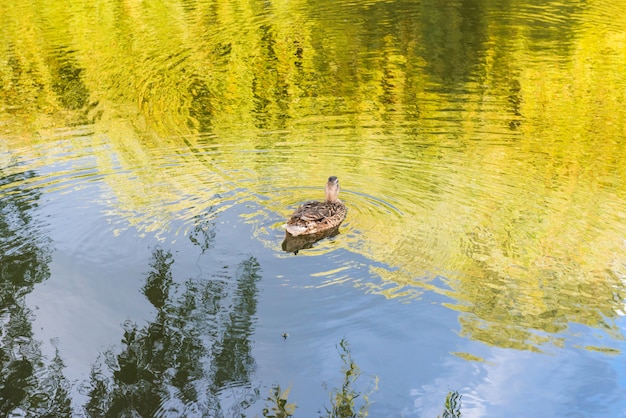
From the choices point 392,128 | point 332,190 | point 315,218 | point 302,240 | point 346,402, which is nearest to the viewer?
point 346,402

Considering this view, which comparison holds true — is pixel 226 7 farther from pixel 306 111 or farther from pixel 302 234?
pixel 302 234

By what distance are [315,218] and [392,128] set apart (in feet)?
13.6

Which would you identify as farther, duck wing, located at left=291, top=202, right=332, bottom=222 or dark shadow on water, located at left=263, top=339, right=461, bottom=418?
duck wing, located at left=291, top=202, right=332, bottom=222

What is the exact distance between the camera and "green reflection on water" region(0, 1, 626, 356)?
24.8ft

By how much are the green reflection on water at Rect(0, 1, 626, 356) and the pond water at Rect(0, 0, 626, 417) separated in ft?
0.14

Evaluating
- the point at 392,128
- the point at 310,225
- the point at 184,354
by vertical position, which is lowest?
the point at 392,128

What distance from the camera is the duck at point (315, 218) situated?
798cm

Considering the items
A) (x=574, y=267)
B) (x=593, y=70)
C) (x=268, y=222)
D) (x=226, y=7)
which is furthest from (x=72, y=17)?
(x=574, y=267)

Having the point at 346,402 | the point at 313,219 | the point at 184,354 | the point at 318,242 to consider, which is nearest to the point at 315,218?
the point at 313,219

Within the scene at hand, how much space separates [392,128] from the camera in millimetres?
11742

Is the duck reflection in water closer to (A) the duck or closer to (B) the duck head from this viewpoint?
(A) the duck

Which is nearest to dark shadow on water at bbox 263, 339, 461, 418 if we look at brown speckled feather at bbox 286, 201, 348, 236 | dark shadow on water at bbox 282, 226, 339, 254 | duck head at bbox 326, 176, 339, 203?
dark shadow on water at bbox 282, 226, 339, 254

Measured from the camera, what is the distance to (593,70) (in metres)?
14.8

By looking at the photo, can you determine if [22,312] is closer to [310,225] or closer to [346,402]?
[310,225]
